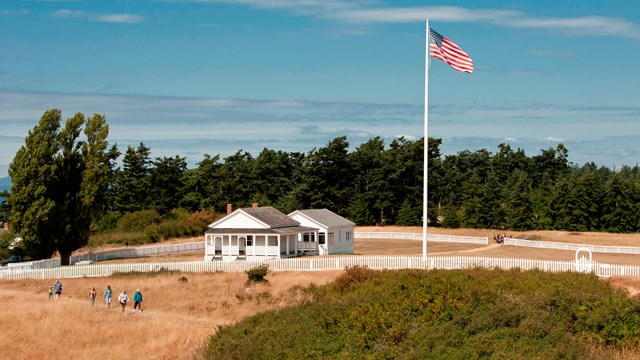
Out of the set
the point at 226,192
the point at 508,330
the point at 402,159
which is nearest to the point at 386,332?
the point at 508,330

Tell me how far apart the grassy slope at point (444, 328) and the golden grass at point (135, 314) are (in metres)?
4.28

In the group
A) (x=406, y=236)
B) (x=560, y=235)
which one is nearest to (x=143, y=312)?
(x=406, y=236)

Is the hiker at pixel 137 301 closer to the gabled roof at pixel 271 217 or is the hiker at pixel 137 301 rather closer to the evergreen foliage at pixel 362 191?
the gabled roof at pixel 271 217

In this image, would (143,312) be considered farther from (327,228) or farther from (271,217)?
(327,228)

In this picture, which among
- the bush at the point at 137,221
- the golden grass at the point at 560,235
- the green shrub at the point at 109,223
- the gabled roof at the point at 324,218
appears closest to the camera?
the gabled roof at the point at 324,218

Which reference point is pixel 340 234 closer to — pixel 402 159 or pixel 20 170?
pixel 20 170

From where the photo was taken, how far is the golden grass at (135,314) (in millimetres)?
29172

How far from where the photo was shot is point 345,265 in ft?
159

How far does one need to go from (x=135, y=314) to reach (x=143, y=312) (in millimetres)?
1666

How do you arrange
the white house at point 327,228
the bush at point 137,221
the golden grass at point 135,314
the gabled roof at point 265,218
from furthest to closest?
the bush at point 137,221 < the white house at point 327,228 < the gabled roof at point 265,218 < the golden grass at point 135,314

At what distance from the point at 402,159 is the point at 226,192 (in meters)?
26.3

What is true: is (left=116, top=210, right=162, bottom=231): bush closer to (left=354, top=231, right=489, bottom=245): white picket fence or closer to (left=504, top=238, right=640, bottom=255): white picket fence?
(left=354, top=231, right=489, bottom=245): white picket fence

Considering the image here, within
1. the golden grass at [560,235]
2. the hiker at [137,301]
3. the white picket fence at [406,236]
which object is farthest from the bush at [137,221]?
the hiker at [137,301]

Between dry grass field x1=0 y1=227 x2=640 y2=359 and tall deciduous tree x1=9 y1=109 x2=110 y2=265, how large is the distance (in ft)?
23.1
